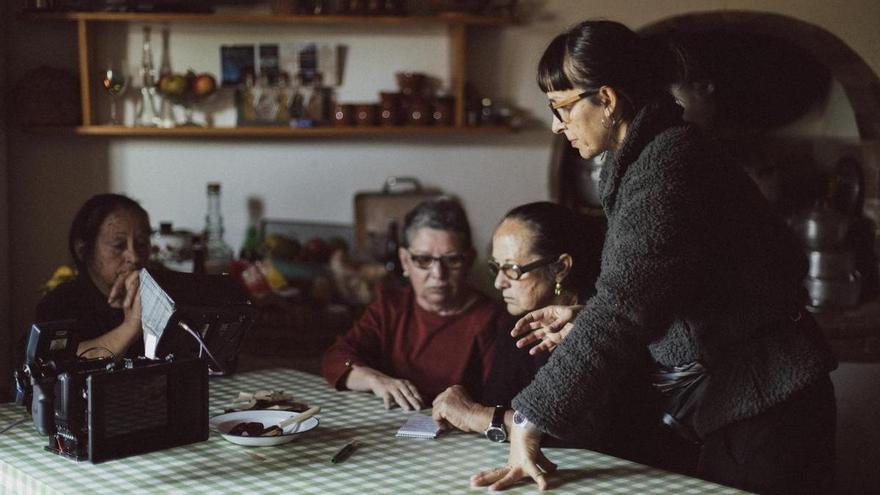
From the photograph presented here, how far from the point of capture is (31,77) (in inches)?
152

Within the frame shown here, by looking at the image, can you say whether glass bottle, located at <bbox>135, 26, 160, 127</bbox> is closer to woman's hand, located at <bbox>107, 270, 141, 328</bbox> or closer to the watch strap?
woman's hand, located at <bbox>107, 270, 141, 328</bbox>

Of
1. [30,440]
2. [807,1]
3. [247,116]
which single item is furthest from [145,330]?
[807,1]

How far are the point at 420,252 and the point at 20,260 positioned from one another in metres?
1.97

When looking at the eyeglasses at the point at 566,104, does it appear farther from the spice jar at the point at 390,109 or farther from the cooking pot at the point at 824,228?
the cooking pot at the point at 824,228

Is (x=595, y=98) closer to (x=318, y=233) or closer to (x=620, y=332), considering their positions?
(x=620, y=332)

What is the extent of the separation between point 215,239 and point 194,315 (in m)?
2.25

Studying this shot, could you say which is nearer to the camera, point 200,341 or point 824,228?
point 200,341

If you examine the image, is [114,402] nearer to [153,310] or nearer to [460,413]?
[153,310]

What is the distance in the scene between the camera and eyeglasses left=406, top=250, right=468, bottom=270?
112 inches

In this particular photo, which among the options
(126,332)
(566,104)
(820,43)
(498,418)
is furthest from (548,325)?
(820,43)

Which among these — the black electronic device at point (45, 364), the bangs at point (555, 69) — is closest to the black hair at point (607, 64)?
the bangs at point (555, 69)

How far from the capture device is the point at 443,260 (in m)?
2.85

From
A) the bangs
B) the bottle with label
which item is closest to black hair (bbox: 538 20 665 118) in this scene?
the bangs

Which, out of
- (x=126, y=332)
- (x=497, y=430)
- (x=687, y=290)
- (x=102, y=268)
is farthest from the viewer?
(x=102, y=268)
